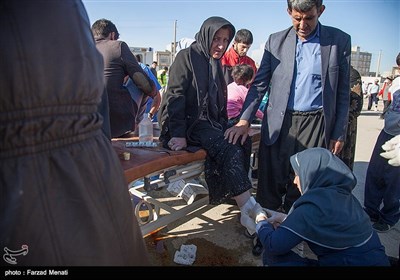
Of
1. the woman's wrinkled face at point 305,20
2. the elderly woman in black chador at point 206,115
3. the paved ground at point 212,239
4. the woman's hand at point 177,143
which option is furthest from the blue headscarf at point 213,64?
the paved ground at point 212,239

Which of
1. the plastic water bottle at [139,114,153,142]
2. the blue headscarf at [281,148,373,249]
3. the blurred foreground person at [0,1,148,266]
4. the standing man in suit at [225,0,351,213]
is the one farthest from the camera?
the plastic water bottle at [139,114,153,142]

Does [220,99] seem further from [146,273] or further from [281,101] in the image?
[146,273]

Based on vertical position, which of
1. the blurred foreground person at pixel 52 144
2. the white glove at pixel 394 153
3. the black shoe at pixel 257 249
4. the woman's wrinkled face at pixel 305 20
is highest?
the woman's wrinkled face at pixel 305 20

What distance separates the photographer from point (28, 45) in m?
0.60

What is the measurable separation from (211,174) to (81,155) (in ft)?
6.08

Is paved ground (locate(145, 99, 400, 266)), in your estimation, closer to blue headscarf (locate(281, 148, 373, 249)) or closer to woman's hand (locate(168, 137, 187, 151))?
woman's hand (locate(168, 137, 187, 151))

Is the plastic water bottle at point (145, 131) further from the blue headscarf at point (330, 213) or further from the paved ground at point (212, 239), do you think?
the blue headscarf at point (330, 213)

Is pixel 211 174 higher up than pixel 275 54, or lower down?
lower down

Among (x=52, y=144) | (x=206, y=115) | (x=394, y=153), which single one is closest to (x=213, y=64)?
(x=206, y=115)

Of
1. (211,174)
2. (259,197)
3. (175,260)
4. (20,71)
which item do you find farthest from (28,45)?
(259,197)

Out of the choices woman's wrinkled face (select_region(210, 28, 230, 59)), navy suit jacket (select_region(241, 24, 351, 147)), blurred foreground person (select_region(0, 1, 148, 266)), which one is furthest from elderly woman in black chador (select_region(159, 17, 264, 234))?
blurred foreground person (select_region(0, 1, 148, 266))

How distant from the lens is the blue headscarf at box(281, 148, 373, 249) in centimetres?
153

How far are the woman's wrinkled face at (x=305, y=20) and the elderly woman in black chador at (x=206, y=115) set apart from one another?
596 millimetres

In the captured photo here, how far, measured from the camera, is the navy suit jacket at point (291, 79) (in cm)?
223
